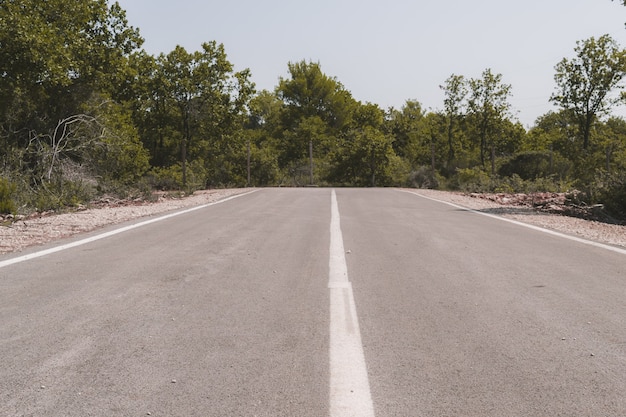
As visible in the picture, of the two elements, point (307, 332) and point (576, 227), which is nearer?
point (307, 332)

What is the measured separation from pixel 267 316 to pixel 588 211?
11978 mm

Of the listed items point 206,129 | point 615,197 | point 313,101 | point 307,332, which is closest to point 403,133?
point 313,101

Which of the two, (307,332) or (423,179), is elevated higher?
(307,332)

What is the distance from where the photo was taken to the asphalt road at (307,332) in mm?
2434

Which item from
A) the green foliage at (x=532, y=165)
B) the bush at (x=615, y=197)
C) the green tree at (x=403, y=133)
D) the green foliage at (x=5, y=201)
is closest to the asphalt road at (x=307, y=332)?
the green foliage at (x=5, y=201)

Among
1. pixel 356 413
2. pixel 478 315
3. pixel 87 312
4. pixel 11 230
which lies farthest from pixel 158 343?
pixel 11 230

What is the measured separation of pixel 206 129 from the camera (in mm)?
34406

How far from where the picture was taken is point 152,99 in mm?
34656

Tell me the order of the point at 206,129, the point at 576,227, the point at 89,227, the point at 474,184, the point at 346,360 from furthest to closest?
the point at 206,129, the point at 474,184, the point at 576,227, the point at 89,227, the point at 346,360

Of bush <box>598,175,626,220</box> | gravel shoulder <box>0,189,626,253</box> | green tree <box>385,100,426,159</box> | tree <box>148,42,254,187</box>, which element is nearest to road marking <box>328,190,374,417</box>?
gravel shoulder <box>0,189,626,253</box>

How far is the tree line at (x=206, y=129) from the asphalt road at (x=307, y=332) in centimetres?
838

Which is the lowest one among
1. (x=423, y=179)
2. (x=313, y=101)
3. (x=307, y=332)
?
(x=423, y=179)

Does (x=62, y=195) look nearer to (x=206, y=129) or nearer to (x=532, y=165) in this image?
(x=206, y=129)

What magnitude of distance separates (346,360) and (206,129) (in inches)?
1296
